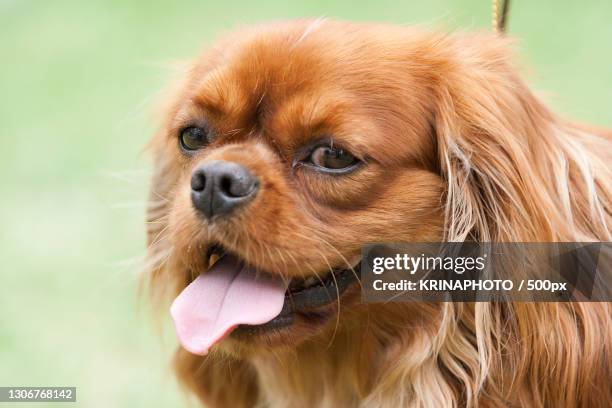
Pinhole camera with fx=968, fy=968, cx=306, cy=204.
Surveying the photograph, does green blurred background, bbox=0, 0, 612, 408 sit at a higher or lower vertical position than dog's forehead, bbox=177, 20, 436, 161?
lower

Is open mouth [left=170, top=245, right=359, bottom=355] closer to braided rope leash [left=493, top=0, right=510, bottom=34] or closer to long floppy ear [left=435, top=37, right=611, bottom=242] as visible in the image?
long floppy ear [left=435, top=37, right=611, bottom=242]

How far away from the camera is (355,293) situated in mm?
3113

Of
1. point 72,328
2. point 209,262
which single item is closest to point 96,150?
point 72,328

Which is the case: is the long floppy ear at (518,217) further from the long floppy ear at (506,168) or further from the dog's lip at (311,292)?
the dog's lip at (311,292)

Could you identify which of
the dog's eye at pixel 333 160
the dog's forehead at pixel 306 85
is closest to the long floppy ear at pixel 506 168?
the dog's forehead at pixel 306 85

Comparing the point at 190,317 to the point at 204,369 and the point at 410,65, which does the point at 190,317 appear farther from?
the point at 410,65

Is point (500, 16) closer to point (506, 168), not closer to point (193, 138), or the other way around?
point (506, 168)

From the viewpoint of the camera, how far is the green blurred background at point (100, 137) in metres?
5.05

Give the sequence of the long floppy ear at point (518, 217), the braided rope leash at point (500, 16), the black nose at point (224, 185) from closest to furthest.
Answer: the black nose at point (224, 185) < the long floppy ear at point (518, 217) < the braided rope leash at point (500, 16)

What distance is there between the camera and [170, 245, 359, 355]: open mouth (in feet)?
9.89

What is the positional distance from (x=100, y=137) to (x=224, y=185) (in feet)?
16.8

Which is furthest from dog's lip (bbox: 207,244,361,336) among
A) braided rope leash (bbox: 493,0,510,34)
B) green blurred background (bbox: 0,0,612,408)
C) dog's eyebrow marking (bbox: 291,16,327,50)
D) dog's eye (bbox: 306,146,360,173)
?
braided rope leash (bbox: 493,0,510,34)

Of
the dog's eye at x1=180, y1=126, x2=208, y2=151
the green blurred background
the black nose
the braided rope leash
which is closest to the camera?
the black nose

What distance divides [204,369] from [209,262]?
80cm
